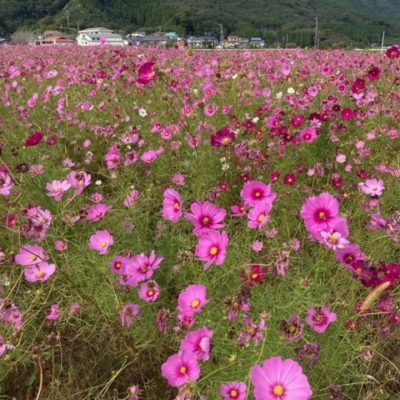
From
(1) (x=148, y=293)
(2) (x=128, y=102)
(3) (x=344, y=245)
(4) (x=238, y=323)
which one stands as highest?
(3) (x=344, y=245)

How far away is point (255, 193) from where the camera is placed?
5.11ft

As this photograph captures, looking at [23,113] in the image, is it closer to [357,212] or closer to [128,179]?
[128,179]

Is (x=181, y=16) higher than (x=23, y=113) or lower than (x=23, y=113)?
lower

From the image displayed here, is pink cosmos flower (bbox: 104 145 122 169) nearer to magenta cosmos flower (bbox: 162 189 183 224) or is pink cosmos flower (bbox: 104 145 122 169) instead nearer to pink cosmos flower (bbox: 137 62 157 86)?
pink cosmos flower (bbox: 137 62 157 86)

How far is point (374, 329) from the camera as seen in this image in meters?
1.57

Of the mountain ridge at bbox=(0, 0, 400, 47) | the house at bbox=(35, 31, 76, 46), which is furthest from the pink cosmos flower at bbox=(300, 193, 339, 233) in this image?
the mountain ridge at bbox=(0, 0, 400, 47)

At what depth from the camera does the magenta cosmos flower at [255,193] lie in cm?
153

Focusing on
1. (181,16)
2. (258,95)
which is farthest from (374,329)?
(181,16)

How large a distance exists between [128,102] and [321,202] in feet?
10.5

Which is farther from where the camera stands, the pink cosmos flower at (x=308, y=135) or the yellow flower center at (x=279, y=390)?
the pink cosmos flower at (x=308, y=135)

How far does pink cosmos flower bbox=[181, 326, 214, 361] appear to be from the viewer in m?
1.12

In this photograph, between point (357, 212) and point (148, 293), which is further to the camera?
point (357, 212)

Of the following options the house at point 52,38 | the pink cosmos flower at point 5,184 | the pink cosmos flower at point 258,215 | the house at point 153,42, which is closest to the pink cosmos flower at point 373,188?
the pink cosmos flower at point 258,215

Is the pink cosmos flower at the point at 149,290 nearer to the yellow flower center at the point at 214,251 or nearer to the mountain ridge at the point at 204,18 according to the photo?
the yellow flower center at the point at 214,251
